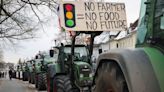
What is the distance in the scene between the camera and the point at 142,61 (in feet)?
13.5

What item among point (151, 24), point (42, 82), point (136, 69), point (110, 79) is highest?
point (151, 24)

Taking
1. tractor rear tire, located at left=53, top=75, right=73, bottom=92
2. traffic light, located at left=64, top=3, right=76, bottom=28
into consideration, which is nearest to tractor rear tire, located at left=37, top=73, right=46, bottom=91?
tractor rear tire, located at left=53, top=75, right=73, bottom=92

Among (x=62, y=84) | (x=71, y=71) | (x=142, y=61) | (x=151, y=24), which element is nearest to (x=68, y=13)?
(x=151, y=24)

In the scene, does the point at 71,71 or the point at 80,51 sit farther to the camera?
the point at 80,51

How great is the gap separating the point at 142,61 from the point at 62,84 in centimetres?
909

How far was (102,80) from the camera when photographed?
4.59m

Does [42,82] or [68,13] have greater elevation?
[68,13]

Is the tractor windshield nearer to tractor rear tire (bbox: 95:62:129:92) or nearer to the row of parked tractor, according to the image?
the row of parked tractor

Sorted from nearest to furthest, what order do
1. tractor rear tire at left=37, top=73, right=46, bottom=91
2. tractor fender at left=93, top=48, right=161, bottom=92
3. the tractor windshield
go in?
1. tractor fender at left=93, top=48, right=161, bottom=92
2. the tractor windshield
3. tractor rear tire at left=37, top=73, right=46, bottom=91

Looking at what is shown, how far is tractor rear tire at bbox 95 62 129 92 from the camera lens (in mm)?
4129

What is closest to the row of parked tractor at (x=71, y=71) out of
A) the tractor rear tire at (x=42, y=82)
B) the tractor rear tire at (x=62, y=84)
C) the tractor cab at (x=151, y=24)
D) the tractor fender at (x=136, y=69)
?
the tractor rear tire at (x=62, y=84)

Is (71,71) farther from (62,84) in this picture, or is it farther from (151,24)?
(151,24)

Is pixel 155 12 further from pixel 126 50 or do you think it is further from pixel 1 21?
pixel 1 21

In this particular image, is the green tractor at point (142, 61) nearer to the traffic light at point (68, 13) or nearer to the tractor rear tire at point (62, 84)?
the traffic light at point (68, 13)
